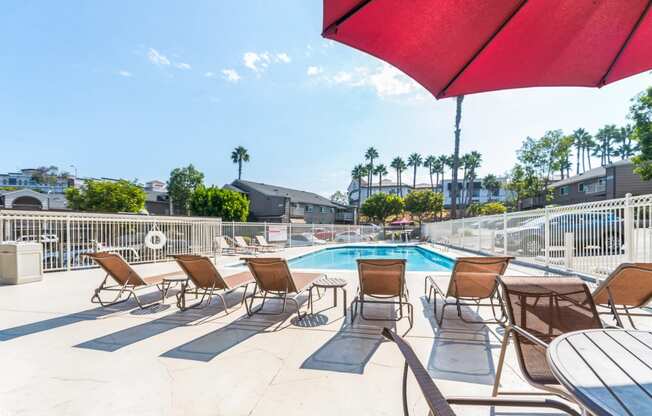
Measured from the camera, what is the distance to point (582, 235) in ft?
21.5

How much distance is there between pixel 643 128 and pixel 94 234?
2332 cm

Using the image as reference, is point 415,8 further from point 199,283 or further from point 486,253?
point 486,253

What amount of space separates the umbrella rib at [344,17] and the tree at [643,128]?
60.0 ft

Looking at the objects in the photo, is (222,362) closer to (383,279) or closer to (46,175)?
(383,279)

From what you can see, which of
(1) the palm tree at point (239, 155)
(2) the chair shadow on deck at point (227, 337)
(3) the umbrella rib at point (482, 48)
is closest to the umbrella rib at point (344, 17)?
(3) the umbrella rib at point (482, 48)

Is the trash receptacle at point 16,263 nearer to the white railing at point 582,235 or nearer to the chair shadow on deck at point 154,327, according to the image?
the chair shadow on deck at point 154,327

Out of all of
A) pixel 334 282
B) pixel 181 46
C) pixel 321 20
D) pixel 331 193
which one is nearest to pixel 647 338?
pixel 321 20

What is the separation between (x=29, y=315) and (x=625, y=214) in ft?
33.5

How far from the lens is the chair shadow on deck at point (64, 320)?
3.62 meters

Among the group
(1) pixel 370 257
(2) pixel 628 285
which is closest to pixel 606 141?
(1) pixel 370 257

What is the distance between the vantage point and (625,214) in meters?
5.40

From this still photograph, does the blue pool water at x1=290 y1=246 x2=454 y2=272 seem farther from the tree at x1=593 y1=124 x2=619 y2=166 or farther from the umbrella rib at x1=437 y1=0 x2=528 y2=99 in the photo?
the tree at x1=593 y1=124 x2=619 y2=166

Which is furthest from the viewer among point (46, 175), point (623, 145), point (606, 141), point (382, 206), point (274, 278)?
point (46, 175)

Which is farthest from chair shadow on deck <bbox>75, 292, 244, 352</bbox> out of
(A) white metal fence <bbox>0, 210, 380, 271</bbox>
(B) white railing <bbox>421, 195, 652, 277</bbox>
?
(B) white railing <bbox>421, 195, 652, 277</bbox>
